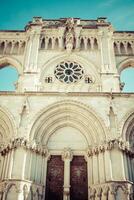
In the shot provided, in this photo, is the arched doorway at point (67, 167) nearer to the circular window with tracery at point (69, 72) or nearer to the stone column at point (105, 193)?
the stone column at point (105, 193)

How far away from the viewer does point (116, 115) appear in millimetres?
11062

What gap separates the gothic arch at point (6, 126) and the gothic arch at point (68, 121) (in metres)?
0.89

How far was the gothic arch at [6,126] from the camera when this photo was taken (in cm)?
1077

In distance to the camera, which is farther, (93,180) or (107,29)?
(107,29)

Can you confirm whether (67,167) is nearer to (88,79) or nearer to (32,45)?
(88,79)

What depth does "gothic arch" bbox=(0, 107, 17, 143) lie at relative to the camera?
35.3 ft

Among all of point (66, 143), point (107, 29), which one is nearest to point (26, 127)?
point (66, 143)

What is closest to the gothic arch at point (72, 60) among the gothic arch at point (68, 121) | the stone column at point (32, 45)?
the stone column at point (32, 45)

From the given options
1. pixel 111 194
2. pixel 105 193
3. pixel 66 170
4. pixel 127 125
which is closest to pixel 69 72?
pixel 127 125

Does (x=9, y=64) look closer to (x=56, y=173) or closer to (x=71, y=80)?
(x=71, y=80)

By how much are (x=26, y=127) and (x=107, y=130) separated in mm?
3847

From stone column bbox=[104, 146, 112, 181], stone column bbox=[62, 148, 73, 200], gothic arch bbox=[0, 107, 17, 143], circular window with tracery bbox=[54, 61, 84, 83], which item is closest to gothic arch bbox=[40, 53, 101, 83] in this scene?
circular window with tracery bbox=[54, 61, 84, 83]

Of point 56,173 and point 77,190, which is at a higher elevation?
point 56,173

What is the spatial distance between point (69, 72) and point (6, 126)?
7.19 meters
